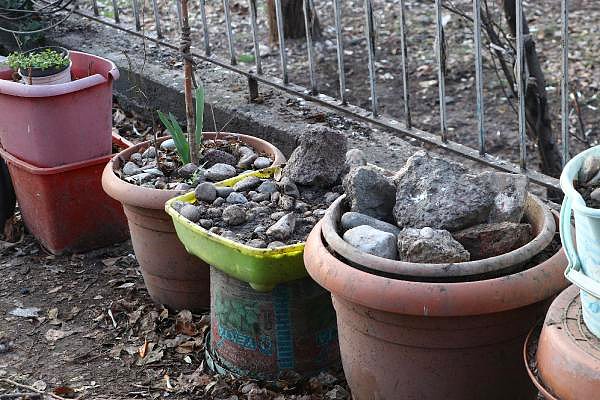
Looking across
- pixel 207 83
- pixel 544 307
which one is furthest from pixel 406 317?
pixel 207 83

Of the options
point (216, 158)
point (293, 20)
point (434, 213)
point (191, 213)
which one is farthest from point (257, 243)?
point (293, 20)

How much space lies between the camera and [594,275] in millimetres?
2143

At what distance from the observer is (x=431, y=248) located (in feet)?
8.17

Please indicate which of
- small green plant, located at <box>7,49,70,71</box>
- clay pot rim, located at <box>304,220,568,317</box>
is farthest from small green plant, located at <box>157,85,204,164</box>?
clay pot rim, located at <box>304,220,568,317</box>

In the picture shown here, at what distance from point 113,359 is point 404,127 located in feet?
4.56

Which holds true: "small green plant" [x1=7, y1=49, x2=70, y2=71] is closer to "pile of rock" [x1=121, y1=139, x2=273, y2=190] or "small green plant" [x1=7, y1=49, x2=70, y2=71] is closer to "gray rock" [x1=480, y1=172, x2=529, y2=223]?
"pile of rock" [x1=121, y1=139, x2=273, y2=190]

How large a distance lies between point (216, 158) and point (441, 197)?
1.19 metres

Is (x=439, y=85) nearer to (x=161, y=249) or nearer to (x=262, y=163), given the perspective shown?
(x=262, y=163)

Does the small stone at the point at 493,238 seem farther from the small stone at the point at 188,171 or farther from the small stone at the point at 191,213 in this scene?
the small stone at the point at 188,171

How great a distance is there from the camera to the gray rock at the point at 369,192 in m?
2.82

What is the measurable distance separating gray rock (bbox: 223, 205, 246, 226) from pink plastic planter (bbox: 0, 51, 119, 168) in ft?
3.57

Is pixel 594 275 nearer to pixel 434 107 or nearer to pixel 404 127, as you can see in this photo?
pixel 404 127

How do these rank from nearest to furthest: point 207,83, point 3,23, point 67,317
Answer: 1. point 67,317
2. point 207,83
3. point 3,23

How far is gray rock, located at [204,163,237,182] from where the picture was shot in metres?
3.49
